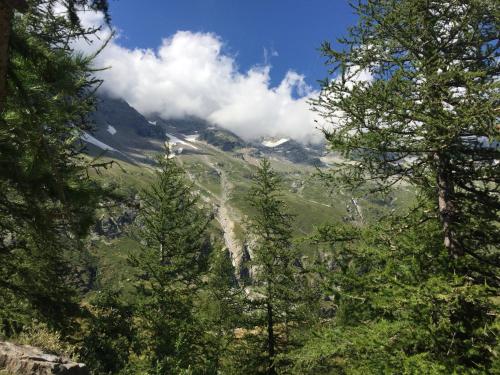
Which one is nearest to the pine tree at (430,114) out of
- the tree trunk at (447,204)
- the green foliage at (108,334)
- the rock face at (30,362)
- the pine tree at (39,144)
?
the tree trunk at (447,204)

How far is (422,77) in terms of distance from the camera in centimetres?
810

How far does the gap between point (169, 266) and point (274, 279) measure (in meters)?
5.48

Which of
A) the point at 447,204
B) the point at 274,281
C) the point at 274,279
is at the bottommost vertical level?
the point at 274,281

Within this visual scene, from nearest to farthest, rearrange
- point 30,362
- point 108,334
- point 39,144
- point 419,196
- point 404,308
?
1. point 39,144
2. point 404,308
3. point 30,362
4. point 419,196
5. point 108,334

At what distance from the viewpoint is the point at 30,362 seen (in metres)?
8.43

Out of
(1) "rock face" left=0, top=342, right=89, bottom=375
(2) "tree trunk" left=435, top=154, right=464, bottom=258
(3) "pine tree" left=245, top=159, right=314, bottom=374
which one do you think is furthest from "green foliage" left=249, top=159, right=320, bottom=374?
(1) "rock face" left=0, top=342, right=89, bottom=375

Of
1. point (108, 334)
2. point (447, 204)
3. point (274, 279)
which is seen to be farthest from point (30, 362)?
point (274, 279)

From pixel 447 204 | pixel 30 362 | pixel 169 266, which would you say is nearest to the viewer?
pixel 30 362

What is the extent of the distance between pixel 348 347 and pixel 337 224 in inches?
118

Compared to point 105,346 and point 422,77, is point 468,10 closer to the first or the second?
point 422,77

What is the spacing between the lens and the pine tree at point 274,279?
20.1 m

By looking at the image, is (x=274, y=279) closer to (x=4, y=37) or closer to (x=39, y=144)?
(x=39, y=144)

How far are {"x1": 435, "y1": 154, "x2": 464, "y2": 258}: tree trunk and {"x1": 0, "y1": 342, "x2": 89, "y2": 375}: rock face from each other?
893 cm

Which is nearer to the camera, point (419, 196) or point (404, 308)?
point (404, 308)
